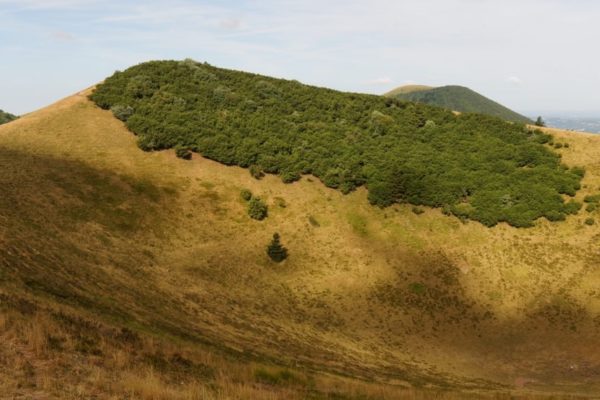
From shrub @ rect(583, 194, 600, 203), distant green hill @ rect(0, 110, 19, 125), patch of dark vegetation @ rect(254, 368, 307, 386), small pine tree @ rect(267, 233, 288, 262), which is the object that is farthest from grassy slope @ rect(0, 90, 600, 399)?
distant green hill @ rect(0, 110, 19, 125)

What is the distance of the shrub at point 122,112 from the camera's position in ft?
213

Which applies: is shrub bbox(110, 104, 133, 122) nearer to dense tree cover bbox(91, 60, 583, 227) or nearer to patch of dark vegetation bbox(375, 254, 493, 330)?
dense tree cover bbox(91, 60, 583, 227)

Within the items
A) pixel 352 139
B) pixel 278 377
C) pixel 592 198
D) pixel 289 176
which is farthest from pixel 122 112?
pixel 592 198

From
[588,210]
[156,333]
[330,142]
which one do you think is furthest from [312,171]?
[156,333]

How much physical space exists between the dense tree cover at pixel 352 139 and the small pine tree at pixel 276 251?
1496cm

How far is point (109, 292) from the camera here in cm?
2631

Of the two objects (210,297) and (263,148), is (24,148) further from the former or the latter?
(210,297)

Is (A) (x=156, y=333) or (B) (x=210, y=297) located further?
(B) (x=210, y=297)

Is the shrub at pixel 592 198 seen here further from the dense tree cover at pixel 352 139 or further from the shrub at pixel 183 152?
the shrub at pixel 183 152

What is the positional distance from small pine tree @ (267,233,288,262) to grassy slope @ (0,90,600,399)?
90 cm

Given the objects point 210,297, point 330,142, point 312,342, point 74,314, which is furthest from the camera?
point 330,142

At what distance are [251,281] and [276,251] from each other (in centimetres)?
500

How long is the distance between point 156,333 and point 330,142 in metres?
50.2

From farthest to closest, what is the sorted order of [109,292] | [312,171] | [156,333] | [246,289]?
[312,171] < [246,289] < [109,292] < [156,333]
